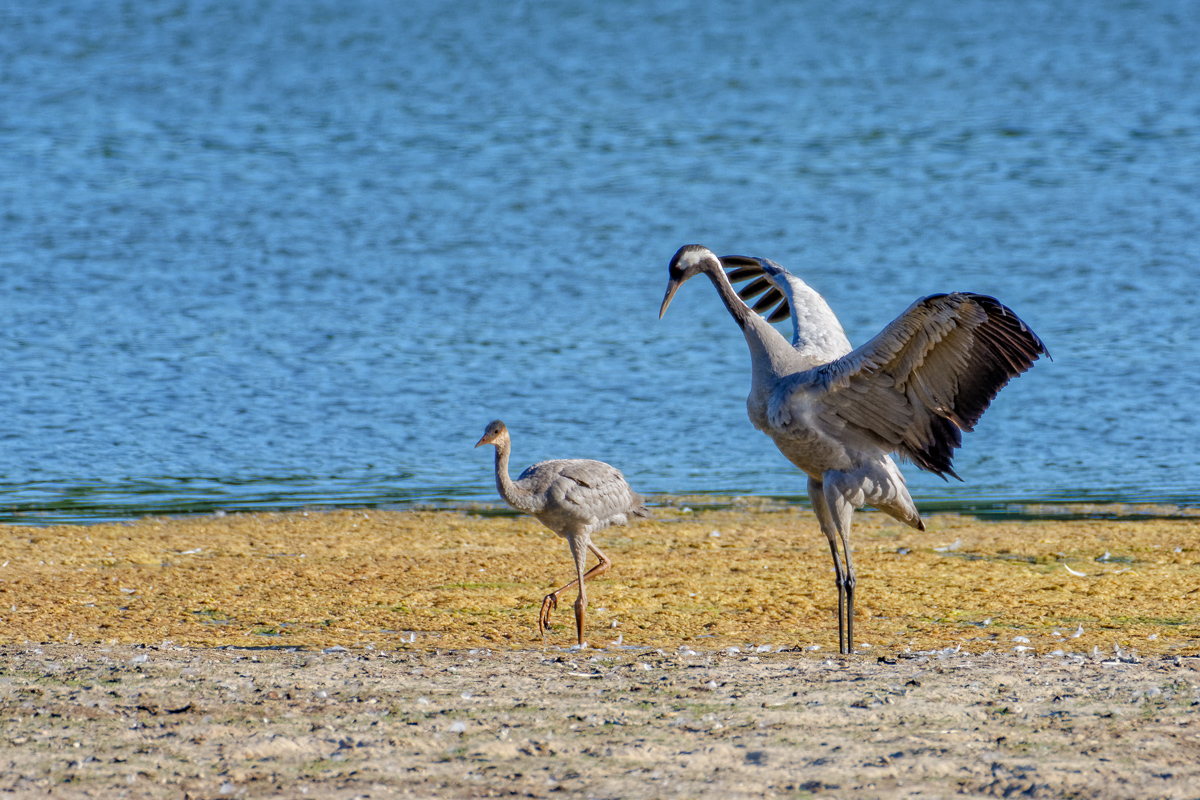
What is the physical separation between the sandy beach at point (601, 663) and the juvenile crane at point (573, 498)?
0.46 meters

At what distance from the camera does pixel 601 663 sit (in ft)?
25.6

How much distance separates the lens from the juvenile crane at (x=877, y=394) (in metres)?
8.12

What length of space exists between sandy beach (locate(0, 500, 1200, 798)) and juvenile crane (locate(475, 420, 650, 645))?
46 centimetres

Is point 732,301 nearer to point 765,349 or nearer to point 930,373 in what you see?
point 765,349

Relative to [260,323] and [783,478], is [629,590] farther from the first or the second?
[260,323]

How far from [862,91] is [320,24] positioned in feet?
54.8

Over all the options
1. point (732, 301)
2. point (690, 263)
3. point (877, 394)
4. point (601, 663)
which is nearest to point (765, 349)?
point (732, 301)

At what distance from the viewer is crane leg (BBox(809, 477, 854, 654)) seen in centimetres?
838

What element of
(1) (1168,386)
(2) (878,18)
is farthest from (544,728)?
(2) (878,18)

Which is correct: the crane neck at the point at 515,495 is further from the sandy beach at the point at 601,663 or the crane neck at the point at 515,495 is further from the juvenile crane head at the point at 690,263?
the juvenile crane head at the point at 690,263

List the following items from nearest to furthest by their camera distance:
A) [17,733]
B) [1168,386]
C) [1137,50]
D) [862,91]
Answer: [17,733]
[1168,386]
[862,91]
[1137,50]

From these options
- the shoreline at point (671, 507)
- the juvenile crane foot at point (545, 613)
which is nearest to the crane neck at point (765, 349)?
the juvenile crane foot at point (545, 613)

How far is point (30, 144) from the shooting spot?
30828mm

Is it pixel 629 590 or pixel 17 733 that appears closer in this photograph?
pixel 17 733
